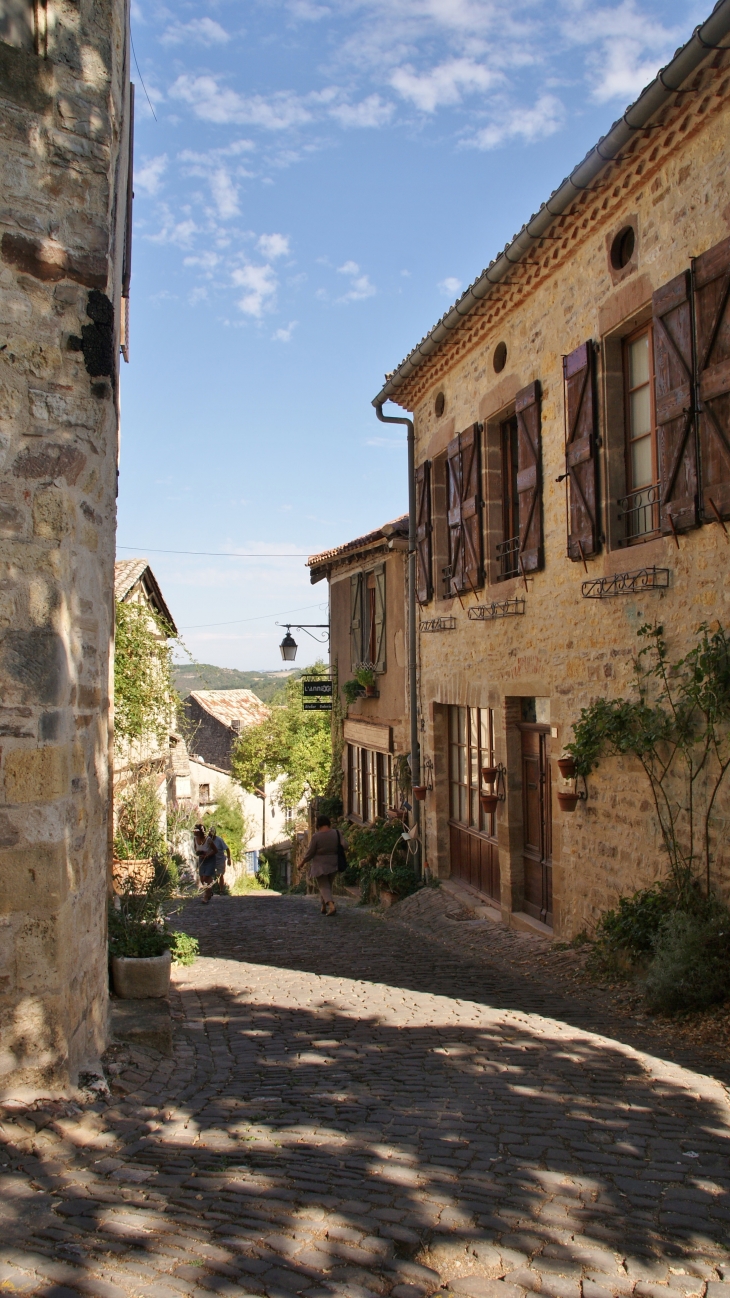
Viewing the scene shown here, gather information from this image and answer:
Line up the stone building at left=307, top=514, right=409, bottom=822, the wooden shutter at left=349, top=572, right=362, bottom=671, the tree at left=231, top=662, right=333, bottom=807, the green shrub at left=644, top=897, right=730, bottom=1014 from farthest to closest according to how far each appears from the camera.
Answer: the tree at left=231, top=662, right=333, bottom=807 → the wooden shutter at left=349, top=572, right=362, bottom=671 → the stone building at left=307, top=514, right=409, bottom=822 → the green shrub at left=644, top=897, right=730, bottom=1014

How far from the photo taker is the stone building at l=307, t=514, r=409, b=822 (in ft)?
41.7

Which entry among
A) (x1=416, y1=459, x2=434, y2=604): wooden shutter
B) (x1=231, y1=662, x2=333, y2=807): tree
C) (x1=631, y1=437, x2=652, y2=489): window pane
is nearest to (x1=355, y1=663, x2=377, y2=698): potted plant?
(x1=416, y1=459, x2=434, y2=604): wooden shutter

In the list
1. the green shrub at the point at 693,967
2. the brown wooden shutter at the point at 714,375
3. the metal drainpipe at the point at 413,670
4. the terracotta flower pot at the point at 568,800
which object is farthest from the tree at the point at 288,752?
the brown wooden shutter at the point at 714,375

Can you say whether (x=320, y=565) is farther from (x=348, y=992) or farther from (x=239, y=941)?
(x=348, y=992)

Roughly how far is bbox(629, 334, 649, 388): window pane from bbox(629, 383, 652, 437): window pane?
0.08 m

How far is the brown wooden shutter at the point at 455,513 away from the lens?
10.0 meters

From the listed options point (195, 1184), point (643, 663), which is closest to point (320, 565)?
point (643, 663)

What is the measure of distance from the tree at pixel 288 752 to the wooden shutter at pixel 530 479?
804 inches

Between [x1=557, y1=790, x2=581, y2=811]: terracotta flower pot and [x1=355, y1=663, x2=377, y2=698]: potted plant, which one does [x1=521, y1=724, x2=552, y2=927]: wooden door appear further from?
[x1=355, y1=663, x2=377, y2=698]: potted plant

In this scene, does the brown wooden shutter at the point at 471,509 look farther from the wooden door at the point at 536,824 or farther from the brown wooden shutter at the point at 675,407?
the brown wooden shutter at the point at 675,407

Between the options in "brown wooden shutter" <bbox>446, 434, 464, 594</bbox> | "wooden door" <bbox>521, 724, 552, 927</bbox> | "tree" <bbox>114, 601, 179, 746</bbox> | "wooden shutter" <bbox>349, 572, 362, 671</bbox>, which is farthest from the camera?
"wooden shutter" <bbox>349, 572, 362, 671</bbox>

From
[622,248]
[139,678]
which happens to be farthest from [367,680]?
[622,248]

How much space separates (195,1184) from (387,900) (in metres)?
8.66

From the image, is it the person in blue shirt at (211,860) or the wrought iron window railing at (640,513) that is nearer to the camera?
the wrought iron window railing at (640,513)
